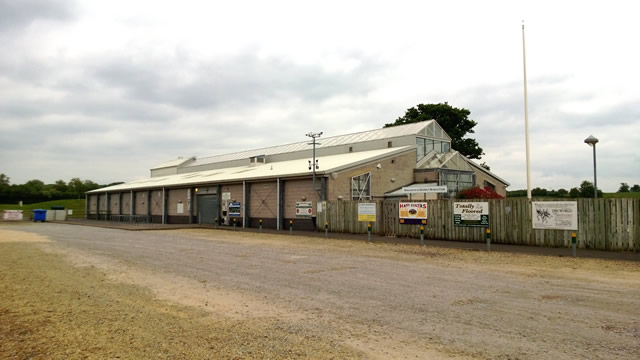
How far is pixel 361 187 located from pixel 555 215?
15840 mm

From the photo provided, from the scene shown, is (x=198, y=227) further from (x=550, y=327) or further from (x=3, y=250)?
(x=550, y=327)

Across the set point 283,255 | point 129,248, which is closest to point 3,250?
point 129,248

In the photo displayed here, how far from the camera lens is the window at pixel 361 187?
32.0m

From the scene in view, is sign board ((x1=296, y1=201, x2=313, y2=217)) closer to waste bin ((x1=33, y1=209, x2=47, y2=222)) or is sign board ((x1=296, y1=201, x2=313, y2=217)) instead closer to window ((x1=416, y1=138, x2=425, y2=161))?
window ((x1=416, y1=138, x2=425, y2=161))

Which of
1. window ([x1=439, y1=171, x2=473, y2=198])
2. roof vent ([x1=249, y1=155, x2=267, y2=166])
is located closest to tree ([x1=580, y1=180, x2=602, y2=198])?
window ([x1=439, y1=171, x2=473, y2=198])

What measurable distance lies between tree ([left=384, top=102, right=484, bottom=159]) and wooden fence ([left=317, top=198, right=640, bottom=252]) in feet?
120

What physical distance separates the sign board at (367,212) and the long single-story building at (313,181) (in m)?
4.57

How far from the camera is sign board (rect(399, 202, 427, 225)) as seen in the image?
22.8 meters

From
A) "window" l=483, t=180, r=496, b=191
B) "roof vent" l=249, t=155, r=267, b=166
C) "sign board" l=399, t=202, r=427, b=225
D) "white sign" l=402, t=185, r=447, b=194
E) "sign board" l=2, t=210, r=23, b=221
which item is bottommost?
"sign board" l=2, t=210, r=23, b=221

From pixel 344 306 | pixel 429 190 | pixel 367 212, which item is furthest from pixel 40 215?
pixel 344 306

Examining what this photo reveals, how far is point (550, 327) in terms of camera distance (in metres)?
6.54

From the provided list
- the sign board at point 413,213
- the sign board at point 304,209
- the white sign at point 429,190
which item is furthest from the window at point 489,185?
the sign board at point 413,213

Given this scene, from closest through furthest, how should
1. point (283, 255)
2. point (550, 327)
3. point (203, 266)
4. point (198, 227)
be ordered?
point (550, 327)
point (203, 266)
point (283, 255)
point (198, 227)

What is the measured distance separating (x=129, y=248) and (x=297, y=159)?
28724mm
